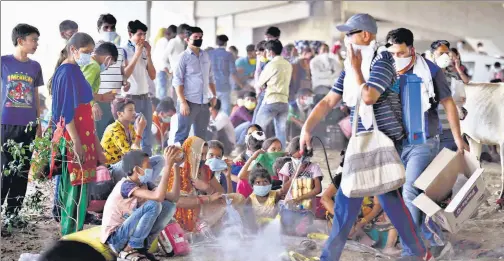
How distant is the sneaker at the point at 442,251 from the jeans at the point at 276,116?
4853 mm

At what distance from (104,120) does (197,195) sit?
5.74ft

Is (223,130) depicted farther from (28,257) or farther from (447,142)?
(28,257)

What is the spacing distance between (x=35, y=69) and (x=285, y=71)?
4.57 meters

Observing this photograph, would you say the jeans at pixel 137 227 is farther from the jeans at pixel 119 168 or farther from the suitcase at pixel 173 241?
the jeans at pixel 119 168

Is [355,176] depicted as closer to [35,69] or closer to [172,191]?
[172,191]

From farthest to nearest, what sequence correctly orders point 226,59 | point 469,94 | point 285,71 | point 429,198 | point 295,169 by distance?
point 226,59 < point 285,71 < point 469,94 < point 295,169 < point 429,198

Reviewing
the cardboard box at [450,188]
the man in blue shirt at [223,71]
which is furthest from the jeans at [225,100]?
the cardboard box at [450,188]

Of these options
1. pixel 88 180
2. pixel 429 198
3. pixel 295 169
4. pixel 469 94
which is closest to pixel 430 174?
pixel 429 198

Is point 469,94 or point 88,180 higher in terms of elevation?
point 469,94

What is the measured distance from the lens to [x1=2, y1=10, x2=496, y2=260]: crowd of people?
262 inches

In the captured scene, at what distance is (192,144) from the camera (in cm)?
818

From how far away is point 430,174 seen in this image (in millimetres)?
7203

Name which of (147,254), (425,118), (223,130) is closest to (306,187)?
(425,118)

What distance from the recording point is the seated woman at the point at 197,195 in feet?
26.1
